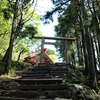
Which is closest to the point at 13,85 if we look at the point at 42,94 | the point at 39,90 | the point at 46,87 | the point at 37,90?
the point at 37,90

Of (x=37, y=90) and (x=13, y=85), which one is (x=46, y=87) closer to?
(x=37, y=90)

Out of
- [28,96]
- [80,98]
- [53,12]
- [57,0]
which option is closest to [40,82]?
[28,96]

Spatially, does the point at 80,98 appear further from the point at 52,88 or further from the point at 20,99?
the point at 20,99

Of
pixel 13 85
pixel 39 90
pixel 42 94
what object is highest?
pixel 13 85

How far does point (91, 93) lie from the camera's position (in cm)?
794

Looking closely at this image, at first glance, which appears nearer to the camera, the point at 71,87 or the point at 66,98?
the point at 66,98

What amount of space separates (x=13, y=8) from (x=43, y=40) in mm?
3157

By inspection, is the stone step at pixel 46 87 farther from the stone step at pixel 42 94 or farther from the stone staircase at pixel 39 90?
the stone step at pixel 42 94

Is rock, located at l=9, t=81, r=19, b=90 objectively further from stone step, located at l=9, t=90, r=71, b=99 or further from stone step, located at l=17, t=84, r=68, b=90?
stone step, located at l=9, t=90, r=71, b=99

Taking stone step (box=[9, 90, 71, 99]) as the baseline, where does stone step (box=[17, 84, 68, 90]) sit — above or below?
above

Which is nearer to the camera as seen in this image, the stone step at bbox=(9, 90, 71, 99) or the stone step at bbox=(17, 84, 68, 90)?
the stone step at bbox=(9, 90, 71, 99)

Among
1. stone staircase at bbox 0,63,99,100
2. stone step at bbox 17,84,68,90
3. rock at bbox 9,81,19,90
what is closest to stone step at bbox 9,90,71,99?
stone staircase at bbox 0,63,99,100

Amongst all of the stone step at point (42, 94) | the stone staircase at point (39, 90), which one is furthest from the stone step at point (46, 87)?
the stone step at point (42, 94)

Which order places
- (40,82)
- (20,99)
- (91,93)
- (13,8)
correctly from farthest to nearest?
1. (13,8)
2. (40,82)
3. (91,93)
4. (20,99)
